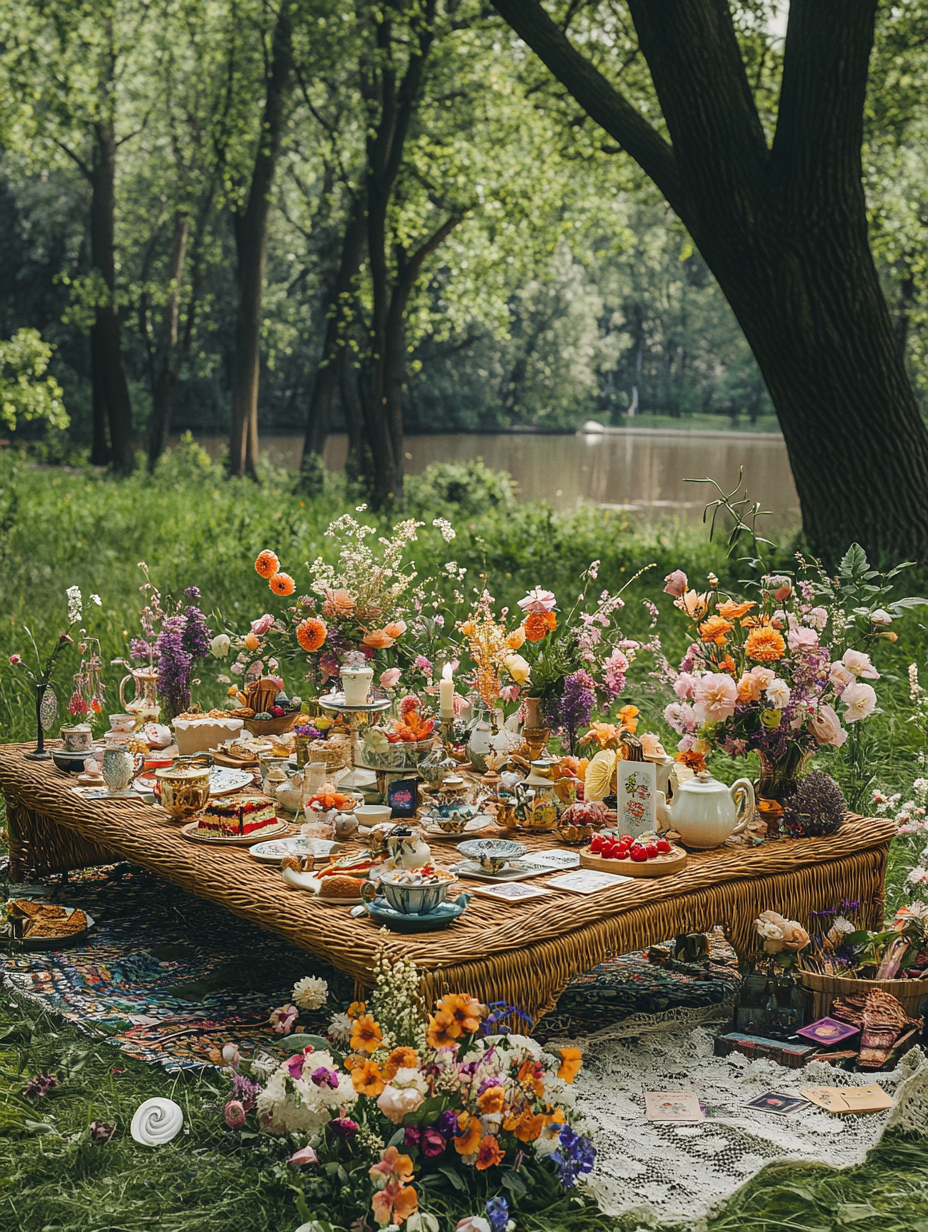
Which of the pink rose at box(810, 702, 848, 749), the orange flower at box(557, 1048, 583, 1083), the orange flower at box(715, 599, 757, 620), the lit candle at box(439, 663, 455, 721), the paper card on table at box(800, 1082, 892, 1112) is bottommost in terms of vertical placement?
the paper card on table at box(800, 1082, 892, 1112)

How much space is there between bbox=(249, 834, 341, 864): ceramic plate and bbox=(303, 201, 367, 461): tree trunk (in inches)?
564

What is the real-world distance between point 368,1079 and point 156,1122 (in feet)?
2.10

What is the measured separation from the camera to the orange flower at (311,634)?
5.31 metres

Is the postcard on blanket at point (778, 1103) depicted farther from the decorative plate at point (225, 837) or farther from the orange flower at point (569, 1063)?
the decorative plate at point (225, 837)

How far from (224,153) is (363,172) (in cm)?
201

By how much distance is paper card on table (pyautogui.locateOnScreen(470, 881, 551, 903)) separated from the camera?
369cm

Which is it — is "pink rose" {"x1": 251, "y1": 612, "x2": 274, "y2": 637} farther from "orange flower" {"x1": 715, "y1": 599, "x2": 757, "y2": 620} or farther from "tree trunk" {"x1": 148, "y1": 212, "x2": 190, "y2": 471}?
"tree trunk" {"x1": 148, "y1": 212, "x2": 190, "y2": 471}

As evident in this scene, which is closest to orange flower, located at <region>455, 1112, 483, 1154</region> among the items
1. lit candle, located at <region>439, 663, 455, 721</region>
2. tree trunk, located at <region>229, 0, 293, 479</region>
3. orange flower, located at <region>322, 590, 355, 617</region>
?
lit candle, located at <region>439, 663, 455, 721</region>

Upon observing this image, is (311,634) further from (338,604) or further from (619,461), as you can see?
(619,461)

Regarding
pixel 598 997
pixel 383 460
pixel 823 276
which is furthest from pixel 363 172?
pixel 598 997

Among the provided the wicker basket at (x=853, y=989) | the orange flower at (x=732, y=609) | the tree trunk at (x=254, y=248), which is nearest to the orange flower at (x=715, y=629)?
the orange flower at (x=732, y=609)

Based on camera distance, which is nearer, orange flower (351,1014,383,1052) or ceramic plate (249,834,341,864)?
orange flower (351,1014,383,1052)

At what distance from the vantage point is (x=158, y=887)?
5.52 meters

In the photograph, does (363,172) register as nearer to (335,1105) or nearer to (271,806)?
(271,806)
